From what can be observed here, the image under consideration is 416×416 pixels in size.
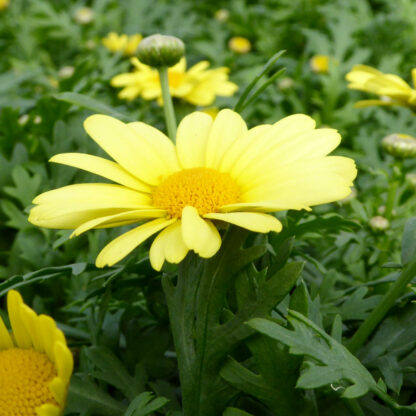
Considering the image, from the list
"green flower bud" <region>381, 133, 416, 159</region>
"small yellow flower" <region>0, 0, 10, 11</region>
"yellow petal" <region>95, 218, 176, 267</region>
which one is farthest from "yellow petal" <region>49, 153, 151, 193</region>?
"small yellow flower" <region>0, 0, 10, 11</region>

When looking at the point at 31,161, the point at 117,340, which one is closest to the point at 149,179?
the point at 117,340

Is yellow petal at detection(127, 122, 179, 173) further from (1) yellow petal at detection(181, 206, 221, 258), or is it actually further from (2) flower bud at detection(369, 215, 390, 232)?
(2) flower bud at detection(369, 215, 390, 232)

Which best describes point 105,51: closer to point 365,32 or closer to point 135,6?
point 135,6

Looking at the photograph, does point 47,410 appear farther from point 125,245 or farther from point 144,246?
point 144,246

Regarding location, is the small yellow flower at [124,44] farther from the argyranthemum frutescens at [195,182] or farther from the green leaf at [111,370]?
the green leaf at [111,370]

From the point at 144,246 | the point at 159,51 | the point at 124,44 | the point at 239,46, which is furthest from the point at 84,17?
the point at 144,246

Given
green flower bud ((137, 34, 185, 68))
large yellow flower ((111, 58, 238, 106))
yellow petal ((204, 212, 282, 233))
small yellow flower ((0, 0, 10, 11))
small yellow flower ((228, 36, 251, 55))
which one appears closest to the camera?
yellow petal ((204, 212, 282, 233))

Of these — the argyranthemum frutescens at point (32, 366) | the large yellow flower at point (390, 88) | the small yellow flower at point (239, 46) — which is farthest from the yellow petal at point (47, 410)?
the small yellow flower at point (239, 46)
